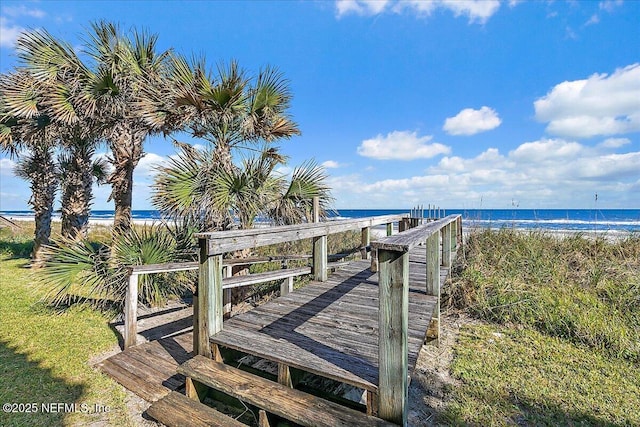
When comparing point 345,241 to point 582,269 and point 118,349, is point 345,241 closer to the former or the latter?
point 582,269

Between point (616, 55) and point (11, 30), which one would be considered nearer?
point (11, 30)

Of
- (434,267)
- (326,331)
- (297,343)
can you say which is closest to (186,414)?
(297,343)

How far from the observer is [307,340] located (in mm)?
2365

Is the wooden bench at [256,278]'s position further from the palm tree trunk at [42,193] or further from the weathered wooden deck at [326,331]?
the palm tree trunk at [42,193]

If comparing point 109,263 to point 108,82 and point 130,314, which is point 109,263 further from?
point 108,82

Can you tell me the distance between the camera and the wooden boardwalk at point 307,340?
6.56 ft

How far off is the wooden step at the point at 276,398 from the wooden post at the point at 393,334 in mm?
104

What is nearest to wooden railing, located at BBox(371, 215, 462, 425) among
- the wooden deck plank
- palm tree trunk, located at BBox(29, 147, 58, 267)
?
the wooden deck plank

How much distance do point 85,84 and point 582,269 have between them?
34.3 feet

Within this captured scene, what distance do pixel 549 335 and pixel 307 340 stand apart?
380 centimetres

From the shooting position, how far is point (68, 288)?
4457 millimetres

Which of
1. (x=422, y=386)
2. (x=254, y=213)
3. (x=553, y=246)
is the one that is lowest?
(x=422, y=386)

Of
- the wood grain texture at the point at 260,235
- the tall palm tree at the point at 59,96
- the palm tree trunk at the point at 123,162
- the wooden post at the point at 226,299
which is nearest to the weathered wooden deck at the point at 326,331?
the wood grain texture at the point at 260,235

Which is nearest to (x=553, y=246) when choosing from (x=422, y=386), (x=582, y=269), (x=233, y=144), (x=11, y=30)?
(x=582, y=269)
